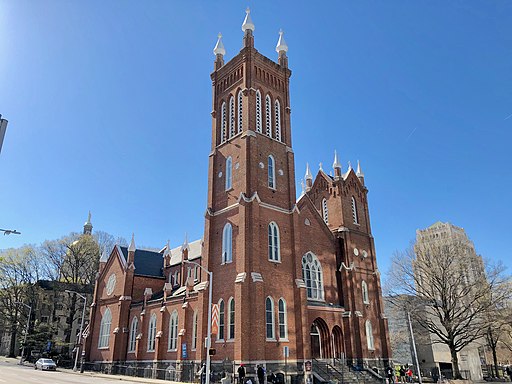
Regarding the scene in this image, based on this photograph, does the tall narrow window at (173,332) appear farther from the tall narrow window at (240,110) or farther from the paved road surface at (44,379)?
the tall narrow window at (240,110)

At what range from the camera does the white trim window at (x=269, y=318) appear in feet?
92.5

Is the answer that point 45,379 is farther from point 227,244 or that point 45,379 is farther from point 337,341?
point 337,341

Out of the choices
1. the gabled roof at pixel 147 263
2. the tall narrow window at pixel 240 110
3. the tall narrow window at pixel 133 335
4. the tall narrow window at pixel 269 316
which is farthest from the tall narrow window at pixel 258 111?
the tall narrow window at pixel 133 335

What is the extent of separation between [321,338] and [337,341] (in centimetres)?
196

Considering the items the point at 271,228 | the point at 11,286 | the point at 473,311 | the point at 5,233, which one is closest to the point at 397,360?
the point at 473,311

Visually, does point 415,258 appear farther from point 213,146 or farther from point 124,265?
point 124,265

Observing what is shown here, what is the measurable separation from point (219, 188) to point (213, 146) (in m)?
4.50

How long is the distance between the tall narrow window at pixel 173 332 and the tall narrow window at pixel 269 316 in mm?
10090

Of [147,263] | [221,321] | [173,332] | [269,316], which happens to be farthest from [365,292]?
[147,263]

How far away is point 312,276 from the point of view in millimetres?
35562

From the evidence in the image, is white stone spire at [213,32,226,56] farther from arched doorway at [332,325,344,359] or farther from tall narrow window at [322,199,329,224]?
arched doorway at [332,325,344,359]

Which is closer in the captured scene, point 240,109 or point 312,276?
point 240,109

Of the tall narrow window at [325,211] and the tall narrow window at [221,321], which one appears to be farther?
the tall narrow window at [325,211]

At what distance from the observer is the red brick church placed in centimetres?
2855
